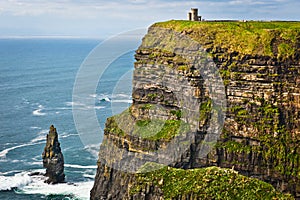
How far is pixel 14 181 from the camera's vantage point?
8662 cm

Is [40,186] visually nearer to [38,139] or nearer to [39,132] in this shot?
[38,139]

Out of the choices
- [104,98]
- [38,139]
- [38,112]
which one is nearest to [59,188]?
[38,139]

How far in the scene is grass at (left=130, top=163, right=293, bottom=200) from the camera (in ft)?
163

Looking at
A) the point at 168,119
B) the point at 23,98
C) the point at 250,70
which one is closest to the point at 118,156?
the point at 168,119

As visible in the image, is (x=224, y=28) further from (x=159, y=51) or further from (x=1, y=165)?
(x=1, y=165)

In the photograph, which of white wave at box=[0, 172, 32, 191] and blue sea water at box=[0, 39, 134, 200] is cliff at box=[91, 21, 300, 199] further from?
white wave at box=[0, 172, 32, 191]

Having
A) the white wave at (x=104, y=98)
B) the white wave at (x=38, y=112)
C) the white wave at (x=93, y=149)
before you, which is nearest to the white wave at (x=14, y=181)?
the white wave at (x=93, y=149)

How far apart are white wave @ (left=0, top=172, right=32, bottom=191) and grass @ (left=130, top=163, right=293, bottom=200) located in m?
35.1

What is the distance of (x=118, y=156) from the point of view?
244 feet

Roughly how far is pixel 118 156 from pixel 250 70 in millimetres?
24158

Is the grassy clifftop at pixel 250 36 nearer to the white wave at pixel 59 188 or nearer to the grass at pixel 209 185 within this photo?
the grass at pixel 209 185

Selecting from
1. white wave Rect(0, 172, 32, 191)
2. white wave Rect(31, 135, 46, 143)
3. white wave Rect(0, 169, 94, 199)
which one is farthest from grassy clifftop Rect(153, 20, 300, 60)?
white wave Rect(31, 135, 46, 143)

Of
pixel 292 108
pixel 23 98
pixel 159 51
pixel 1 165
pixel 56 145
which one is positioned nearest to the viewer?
pixel 292 108

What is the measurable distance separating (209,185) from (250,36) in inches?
1043
